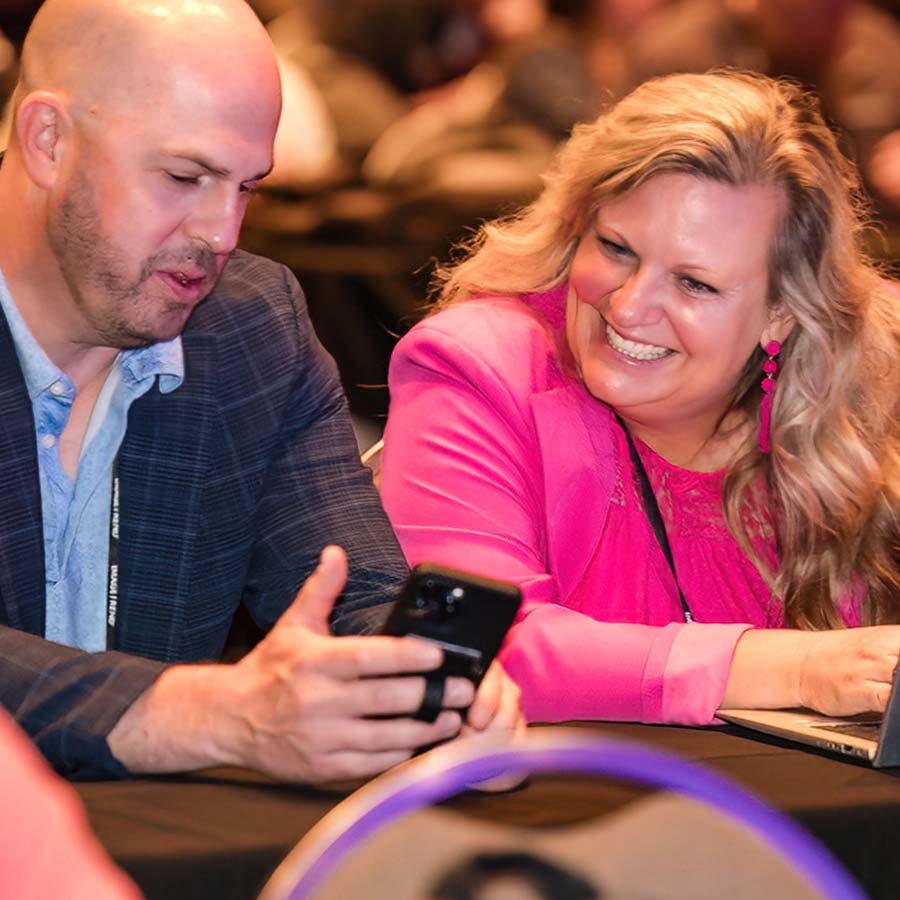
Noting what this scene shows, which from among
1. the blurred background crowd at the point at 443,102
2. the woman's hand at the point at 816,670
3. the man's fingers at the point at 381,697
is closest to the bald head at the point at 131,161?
the man's fingers at the point at 381,697

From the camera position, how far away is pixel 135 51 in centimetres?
173

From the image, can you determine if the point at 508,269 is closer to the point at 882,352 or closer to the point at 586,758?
the point at 882,352

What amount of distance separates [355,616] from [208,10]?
0.72 metres

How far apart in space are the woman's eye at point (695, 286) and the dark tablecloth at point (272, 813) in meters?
0.74

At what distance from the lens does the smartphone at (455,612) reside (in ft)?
4.04

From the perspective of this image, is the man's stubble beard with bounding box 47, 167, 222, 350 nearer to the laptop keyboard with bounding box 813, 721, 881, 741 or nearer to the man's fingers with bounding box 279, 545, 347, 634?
the man's fingers with bounding box 279, 545, 347, 634

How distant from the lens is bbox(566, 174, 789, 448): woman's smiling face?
2053 millimetres

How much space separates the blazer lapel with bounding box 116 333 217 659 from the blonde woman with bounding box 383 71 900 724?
317 mm

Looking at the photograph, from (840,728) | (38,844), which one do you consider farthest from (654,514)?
(38,844)

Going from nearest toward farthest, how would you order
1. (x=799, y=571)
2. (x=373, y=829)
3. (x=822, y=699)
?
(x=373, y=829) → (x=822, y=699) → (x=799, y=571)

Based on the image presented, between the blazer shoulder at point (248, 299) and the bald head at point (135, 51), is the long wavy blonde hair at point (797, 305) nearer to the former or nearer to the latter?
the blazer shoulder at point (248, 299)

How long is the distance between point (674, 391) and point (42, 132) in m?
0.91

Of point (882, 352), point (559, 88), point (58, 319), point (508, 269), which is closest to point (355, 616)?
point (58, 319)

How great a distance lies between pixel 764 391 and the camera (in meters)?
2.25
